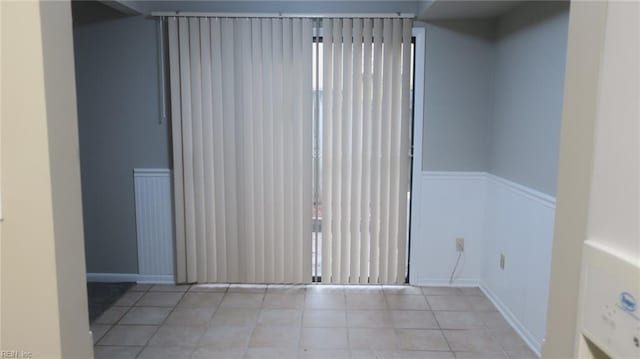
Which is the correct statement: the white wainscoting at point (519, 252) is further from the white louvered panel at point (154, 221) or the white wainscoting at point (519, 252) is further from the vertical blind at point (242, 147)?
the white louvered panel at point (154, 221)

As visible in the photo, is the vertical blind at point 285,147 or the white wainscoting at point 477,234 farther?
the vertical blind at point 285,147

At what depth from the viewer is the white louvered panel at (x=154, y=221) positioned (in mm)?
Answer: 3545

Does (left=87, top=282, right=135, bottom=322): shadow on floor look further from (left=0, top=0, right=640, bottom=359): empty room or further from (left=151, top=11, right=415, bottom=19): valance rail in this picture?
(left=151, top=11, right=415, bottom=19): valance rail

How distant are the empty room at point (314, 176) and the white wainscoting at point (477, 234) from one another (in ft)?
0.05

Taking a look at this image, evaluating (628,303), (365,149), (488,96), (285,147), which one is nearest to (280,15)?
(285,147)

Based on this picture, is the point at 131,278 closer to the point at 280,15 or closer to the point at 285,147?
the point at 285,147

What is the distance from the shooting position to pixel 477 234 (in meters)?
3.55

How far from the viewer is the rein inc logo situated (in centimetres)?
72

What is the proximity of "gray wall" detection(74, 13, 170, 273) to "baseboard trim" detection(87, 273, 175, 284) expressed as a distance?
42 mm

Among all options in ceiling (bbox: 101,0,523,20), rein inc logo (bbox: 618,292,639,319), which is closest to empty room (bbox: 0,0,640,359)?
ceiling (bbox: 101,0,523,20)

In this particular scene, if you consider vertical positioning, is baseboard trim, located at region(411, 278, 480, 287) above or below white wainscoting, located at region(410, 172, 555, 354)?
below

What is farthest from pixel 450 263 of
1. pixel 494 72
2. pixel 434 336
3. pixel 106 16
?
pixel 106 16

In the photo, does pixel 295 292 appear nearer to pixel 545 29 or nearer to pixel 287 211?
pixel 287 211

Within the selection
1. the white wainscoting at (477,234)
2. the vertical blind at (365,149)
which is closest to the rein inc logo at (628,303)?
the white wainscoting at (477,234)
